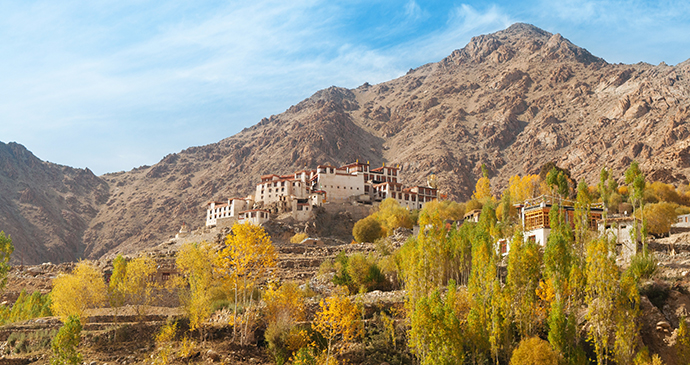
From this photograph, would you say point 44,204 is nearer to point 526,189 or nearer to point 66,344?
point 526,189

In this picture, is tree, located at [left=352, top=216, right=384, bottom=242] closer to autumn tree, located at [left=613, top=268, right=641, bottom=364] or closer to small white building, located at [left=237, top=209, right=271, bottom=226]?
small white building, located at [left=237, top=209, right=271, bottom=226]

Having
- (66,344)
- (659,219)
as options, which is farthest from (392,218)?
(66,344)

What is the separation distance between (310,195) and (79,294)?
40.0 m

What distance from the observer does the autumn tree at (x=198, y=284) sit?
86.2 feet

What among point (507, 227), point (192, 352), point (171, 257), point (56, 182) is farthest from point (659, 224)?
point (56, 182)

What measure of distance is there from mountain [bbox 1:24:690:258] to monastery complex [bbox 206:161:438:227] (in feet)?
112

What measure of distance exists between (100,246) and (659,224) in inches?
3918

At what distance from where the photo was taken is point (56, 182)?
5172 inches

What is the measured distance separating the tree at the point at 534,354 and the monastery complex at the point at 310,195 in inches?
1680

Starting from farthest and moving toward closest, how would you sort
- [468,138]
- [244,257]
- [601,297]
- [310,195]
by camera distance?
[468,138] → [310,195] → [244,257] → [601,297]

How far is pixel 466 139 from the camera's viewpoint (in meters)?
132

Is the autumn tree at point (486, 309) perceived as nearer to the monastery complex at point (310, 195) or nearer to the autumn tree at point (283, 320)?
the autumn tree at point (283, 320)

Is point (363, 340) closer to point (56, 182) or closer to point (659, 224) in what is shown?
point (659, 224)

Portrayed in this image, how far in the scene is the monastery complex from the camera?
216ft
